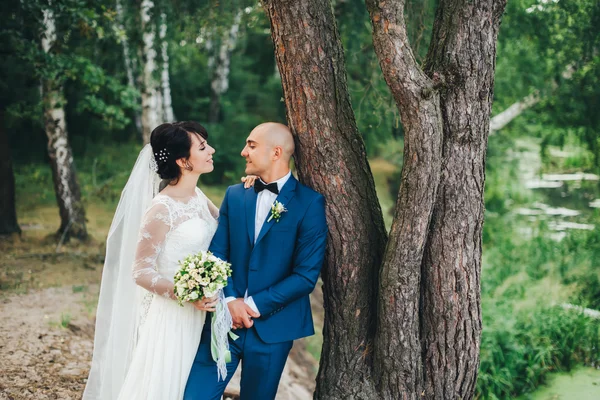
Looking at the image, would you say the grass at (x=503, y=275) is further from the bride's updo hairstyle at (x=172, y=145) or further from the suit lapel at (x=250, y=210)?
the suit lapel at (x=250, y=210)

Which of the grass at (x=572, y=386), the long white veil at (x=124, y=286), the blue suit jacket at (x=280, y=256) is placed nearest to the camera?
the blue suit jacket at (x=280, y=256)

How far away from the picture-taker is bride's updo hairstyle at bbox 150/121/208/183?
3707 millimetres

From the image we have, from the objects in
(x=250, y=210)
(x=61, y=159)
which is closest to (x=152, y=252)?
(x=250, y=210)

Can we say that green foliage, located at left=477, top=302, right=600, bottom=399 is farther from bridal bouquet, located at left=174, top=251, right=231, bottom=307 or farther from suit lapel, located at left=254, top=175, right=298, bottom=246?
bridal bouquet, located at left=174, top=251, right=231, bottom=307

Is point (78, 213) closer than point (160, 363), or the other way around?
point (160, 363)

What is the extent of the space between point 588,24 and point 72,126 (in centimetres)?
1283

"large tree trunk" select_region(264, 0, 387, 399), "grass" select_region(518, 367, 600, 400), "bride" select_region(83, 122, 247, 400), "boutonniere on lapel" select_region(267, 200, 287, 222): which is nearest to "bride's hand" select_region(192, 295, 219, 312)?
"bride" select_region(83, 122, 247, 400)

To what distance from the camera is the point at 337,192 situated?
11.8ft

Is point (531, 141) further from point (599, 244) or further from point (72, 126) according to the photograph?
point (72, 126)

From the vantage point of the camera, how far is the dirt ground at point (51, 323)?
4684mm

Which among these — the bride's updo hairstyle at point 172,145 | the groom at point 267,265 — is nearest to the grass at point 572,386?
the groom at point 267,265

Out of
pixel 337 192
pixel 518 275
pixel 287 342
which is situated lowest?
pixel 518 275

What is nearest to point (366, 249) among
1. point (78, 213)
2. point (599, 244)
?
point (78, 213)

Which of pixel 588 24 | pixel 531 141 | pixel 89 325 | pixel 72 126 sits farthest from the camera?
pixel 531 141
